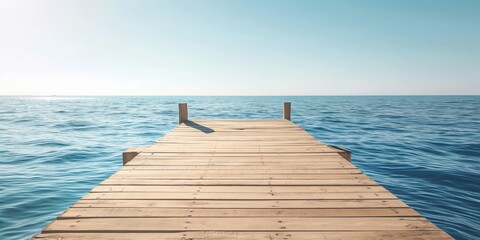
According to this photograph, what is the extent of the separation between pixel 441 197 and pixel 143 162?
290 inches

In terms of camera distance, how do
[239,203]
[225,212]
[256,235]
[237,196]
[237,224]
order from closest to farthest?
[256,235] → [237,224] → [225,212] → [239,203] → [237,196]

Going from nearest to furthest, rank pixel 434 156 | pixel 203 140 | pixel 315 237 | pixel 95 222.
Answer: pixel 315 237
pixel 95 222
pixel 203 140
pixel 434 156

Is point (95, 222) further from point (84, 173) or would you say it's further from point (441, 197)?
point (441, 197)

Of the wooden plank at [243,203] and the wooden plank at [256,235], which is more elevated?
the wooden plank at [243,203]

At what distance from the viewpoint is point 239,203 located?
9.53ft

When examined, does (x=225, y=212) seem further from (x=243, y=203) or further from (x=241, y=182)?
(x=241, y=182)

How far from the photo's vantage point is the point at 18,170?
8680 mm

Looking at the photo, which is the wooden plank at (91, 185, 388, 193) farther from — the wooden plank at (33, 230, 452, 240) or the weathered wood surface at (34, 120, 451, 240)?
the wooden plank at (33, 230, 452, 240)

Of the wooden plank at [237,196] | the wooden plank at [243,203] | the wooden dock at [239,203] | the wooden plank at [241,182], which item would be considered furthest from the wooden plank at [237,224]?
the wooden plank at [241,182]

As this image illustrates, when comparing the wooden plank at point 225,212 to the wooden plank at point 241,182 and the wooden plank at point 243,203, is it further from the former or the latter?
the wooden plank at point 241,182

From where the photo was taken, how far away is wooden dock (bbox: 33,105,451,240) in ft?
7.59

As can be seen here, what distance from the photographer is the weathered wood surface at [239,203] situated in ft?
7.59

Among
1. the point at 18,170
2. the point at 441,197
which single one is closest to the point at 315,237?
the point at 441,197

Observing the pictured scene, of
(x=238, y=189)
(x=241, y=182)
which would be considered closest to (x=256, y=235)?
(x=238, y=189)
